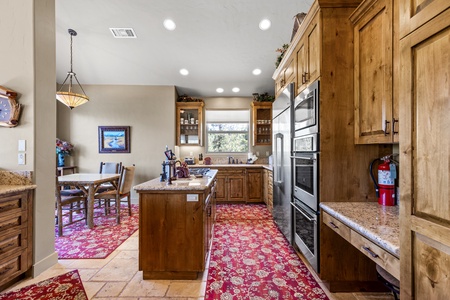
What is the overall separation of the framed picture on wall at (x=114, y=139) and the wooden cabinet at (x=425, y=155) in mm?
5656

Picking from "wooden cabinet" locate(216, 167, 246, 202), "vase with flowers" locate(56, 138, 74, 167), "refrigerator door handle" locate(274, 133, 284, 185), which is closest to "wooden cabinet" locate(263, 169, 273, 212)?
"wooden cabinet" locate(216, 167, 246, 202)

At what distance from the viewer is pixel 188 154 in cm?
620

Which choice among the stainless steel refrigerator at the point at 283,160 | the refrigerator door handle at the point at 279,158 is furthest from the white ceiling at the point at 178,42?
the refrigerator door handle at the point at 279,158

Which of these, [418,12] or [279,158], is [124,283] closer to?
[279,158]

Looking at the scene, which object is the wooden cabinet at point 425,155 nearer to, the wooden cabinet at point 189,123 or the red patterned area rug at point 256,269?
the red patterned area rug at point 256,269

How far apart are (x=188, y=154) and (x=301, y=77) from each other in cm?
419

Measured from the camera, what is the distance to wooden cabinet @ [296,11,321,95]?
2.10 metres

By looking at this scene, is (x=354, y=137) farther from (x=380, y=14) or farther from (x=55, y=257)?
(x=55, y=257)

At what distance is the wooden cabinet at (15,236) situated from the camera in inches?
80.5

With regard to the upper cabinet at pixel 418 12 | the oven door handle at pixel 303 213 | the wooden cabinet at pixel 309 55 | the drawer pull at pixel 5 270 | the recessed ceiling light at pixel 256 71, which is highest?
the recessed ceiling light at pixel 256 71

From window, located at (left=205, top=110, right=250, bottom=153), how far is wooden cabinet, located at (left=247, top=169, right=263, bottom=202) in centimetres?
94

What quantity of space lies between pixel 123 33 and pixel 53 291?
159 inches

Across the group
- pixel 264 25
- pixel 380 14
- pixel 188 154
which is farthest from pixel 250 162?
pixel 380 14

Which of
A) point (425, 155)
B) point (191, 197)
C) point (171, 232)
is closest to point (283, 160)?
point (191, 197)
